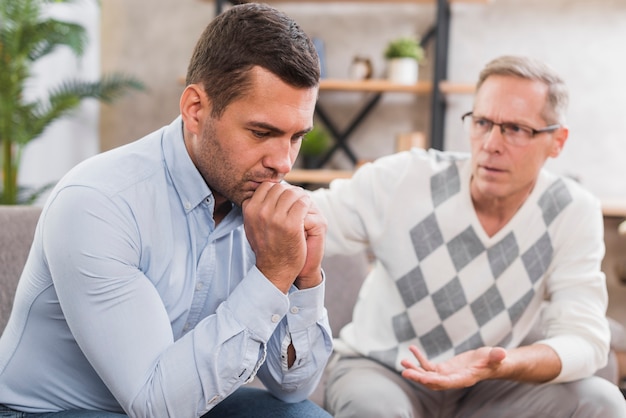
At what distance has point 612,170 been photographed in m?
3.66

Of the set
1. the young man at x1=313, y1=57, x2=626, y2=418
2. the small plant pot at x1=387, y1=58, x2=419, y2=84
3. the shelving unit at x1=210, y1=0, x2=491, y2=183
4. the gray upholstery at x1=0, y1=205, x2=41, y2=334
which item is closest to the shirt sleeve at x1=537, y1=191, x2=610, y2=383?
the young man at x1=313, y1=57, x2=626, y2=418

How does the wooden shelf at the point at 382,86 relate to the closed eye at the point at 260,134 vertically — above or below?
below

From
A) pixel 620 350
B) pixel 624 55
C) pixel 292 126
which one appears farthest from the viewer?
pixel 624 55

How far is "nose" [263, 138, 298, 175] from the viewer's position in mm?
1166

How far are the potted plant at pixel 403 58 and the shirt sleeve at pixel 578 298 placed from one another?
185cm

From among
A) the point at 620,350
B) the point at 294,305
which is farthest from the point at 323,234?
the point at 620,350

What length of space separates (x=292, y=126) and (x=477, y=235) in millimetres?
747

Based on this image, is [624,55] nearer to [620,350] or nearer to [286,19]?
[620,350]

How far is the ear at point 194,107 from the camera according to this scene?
46.5 inches

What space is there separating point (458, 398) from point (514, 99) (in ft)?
2.25

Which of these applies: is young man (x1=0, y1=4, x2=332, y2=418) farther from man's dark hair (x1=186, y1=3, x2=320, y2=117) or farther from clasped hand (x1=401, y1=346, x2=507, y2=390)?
clasped hand (x1=401, y1=346, x2=507, y2=390)

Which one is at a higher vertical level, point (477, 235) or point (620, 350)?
point (477, 235)

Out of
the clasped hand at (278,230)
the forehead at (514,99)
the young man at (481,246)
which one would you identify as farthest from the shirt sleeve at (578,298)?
the clasped hand at (278,230)

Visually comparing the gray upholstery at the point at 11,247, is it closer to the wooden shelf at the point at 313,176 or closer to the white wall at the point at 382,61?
the wooden shelf at the point at 313,176
